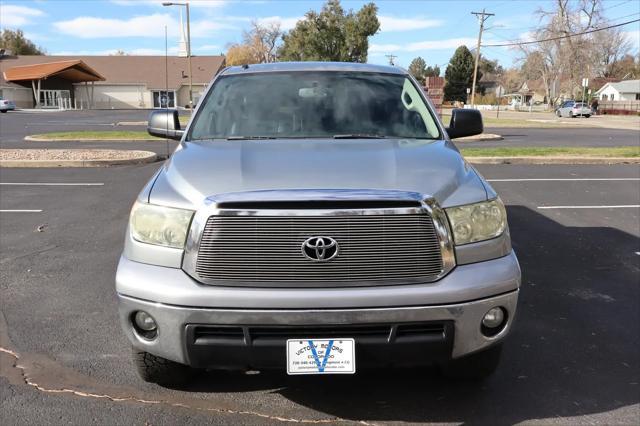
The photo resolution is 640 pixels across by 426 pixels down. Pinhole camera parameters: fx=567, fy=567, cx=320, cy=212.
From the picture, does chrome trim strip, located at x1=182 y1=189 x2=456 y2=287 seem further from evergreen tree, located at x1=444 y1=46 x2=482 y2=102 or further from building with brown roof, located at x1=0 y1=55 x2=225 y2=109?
evergreen tree, located at x1=444 y1=46 x2=482 y2=102

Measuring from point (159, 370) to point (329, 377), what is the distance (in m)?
0.99

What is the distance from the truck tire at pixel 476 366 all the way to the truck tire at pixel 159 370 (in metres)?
1.48

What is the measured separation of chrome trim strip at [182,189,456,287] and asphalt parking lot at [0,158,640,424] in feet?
2.77

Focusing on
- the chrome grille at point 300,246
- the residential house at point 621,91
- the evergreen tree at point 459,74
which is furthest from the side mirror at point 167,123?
the residential house at point 621,91

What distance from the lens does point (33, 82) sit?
201ft

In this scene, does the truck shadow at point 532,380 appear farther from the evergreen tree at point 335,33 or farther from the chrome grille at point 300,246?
the evergreen tree at point 335,33

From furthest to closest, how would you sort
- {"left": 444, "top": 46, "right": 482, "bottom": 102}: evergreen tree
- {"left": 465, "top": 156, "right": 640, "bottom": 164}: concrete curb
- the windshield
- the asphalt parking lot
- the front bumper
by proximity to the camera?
{"left": 444, "top": 46, "right": 482, "bottom": 102}: evergreen tree, {"left": 465, "top": 156, "right": 640, "bottom": 164}: concrete curb, the windshield, the asphalt parking lot, the front bumper

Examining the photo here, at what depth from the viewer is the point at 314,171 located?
9.21 ft

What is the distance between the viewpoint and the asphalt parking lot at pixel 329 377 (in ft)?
9.98

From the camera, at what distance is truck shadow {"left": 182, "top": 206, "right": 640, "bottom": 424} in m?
3.08

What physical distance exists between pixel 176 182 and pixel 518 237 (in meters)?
4.90

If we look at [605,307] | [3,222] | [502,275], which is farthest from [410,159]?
[3,222]

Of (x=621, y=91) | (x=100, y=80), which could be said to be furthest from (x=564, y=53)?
(x=100, y=80)

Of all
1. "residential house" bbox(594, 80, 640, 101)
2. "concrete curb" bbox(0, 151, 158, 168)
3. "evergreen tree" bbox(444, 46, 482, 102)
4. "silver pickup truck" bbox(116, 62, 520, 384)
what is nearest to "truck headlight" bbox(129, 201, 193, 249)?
"silver pickup truck" bbox(116, 62, 520, 384)
